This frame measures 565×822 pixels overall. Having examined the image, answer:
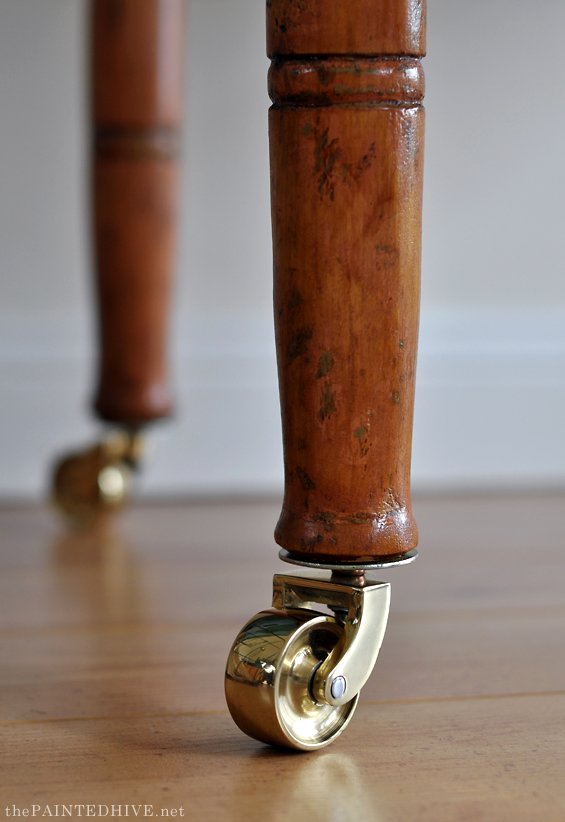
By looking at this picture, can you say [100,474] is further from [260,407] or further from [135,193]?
[260,407]

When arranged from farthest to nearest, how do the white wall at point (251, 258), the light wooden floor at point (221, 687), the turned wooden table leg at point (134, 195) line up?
the white wall at point (251, 258) < the turned wooden table leg at point (134, 195) < the light wooden floor at point (221, 687)

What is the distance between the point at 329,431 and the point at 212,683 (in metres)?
0.22

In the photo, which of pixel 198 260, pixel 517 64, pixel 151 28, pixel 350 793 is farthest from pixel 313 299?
pixel 517 64

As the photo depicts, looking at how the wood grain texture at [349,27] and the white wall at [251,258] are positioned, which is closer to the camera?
the wood grain texture at [349,27]

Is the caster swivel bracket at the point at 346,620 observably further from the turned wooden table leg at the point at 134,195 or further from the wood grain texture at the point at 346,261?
the turned wooden table leg at the point at 134,195

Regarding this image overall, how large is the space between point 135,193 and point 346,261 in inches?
21.7

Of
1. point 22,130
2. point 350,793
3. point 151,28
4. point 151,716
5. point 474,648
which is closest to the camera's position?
point 350,793

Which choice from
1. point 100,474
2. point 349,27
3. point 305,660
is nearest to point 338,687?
point 305,660

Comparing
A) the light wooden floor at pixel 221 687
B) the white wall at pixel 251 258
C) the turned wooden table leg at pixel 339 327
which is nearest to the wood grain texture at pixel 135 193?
the light wooden floor at pixel 221 687

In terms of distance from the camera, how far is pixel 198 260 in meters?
1.36

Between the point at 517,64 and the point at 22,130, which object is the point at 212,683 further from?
the point at 517,64

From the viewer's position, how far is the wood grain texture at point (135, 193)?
0.95 metres

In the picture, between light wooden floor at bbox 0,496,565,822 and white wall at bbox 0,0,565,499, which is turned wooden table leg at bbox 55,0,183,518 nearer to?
light wooden floor at bbox 0,496,565,822

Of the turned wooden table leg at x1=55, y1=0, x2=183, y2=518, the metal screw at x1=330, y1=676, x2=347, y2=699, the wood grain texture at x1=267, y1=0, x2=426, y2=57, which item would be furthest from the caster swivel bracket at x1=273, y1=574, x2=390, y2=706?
the turned wooden table leg at x1=55, y1=0, x2=183, y2=518
